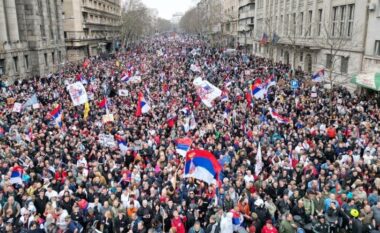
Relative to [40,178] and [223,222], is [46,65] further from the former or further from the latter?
[223,222]

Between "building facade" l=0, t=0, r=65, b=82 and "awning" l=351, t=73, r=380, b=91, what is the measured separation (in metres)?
28.4

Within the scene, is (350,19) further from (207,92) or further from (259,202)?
(259,202)

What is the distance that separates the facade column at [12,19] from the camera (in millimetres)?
37469

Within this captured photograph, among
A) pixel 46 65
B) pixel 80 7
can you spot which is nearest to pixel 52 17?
pixel 46 65

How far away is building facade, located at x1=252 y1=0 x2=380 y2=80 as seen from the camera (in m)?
27.1

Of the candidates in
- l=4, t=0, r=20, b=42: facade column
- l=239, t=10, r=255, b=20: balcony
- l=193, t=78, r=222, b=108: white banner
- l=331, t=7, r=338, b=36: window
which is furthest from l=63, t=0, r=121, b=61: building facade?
l=193, t=78, r=222, b=108: white banner

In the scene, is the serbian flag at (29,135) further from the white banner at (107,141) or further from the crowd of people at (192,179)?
the white banner at (107,141)

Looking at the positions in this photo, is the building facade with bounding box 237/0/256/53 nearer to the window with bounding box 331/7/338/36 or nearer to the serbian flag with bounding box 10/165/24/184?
the window with bounding box 331/7/338/36

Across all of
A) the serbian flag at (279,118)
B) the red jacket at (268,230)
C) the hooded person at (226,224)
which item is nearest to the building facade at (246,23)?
the serbian flag at (279,118)

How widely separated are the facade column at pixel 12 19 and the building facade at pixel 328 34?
2736cm

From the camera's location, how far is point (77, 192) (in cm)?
1065

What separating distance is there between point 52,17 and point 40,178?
1594 inches

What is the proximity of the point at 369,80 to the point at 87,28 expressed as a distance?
50881 millimetres

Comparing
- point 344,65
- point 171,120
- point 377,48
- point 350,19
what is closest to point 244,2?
point 350,19
